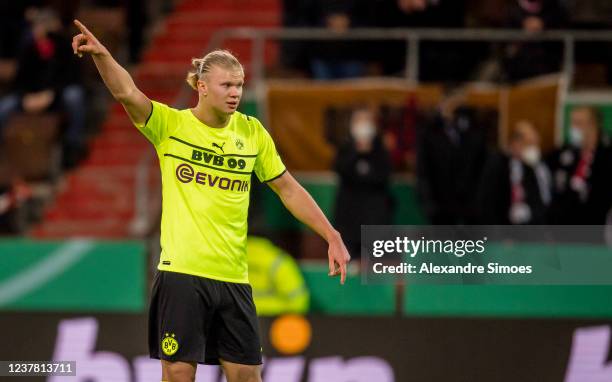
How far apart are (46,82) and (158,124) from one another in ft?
19.6

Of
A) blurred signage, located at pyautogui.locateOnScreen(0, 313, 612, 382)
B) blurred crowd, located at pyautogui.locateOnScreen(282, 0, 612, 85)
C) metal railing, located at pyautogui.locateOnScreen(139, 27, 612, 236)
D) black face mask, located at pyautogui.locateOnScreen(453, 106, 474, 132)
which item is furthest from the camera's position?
blurred crowd, located at pyautogui.locateOnScreen(282, 0, 612, 85)

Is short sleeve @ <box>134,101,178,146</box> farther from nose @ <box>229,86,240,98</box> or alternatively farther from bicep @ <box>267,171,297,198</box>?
bicep @ <box>267,171,297,198</box>

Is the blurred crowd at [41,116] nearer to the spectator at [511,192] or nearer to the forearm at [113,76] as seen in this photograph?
the spectator at [511,192]

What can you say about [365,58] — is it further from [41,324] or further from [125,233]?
[41,324]

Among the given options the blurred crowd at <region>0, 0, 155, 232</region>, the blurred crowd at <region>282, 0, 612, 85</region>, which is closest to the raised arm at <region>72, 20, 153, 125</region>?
the blurred crowd at <region>282, 0, 612, 85</region>

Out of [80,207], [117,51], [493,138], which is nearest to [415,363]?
[493,138]

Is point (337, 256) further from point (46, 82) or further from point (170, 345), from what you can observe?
point (46, 82)

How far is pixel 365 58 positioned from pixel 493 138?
1.31 meters

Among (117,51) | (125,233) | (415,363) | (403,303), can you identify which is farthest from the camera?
(117,51)

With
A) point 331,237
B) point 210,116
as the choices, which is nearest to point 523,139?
point 331,237

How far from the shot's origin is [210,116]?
5.65m

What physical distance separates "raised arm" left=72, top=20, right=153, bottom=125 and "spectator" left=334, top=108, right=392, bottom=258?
4232 mm

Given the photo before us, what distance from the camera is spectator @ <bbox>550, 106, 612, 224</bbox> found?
31.2 ft

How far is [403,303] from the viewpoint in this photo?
898cm
